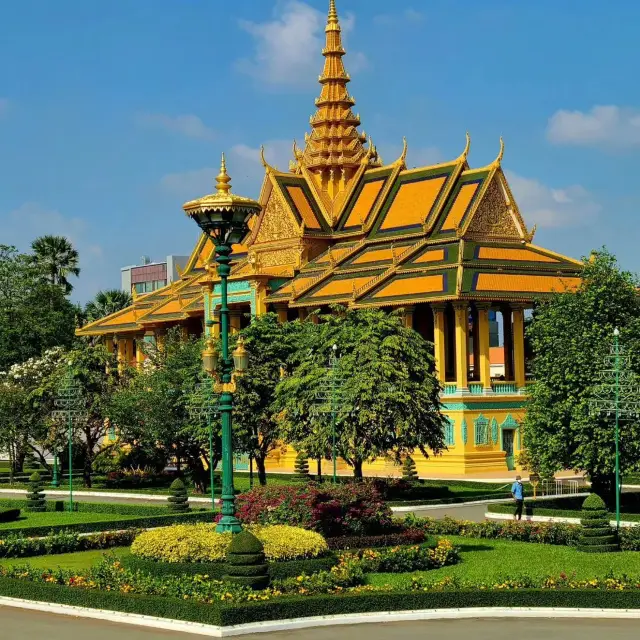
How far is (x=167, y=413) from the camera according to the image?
180ft

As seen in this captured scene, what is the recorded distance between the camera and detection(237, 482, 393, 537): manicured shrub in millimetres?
29469

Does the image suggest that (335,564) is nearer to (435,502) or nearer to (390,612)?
(390,612)

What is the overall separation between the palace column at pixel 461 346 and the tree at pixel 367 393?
11.6 metres

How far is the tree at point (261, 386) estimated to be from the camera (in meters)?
50.2

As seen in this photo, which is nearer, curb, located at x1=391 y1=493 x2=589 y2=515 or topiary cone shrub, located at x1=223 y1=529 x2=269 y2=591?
topiary cone shrub, located at x1=223 y1=529 x2=269 y2=591

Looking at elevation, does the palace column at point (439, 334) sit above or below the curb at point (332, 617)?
above

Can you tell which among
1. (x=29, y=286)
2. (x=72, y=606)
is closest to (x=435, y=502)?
(x=72, y=606)

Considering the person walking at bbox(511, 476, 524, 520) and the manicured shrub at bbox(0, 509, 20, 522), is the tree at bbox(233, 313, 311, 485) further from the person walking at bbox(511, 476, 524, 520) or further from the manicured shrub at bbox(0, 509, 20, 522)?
the person walking at bbox(511, 476, 524, 520)

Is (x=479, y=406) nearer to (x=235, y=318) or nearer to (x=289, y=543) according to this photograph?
(x=235, y=318)

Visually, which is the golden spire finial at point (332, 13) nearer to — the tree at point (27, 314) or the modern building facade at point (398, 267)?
the modern building facade at point (398, 267)

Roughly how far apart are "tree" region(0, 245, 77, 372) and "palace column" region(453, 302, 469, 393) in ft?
95.8

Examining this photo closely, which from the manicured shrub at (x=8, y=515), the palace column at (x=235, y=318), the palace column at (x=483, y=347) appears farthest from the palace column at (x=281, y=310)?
the manicured shrub at (x=8, y=515)

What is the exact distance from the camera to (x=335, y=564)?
85.4 ft

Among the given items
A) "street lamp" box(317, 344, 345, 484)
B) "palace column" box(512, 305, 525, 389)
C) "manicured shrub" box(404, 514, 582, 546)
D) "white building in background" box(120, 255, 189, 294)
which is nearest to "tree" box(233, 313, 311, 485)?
"street lamp" box(317, 344, 345, 484)
